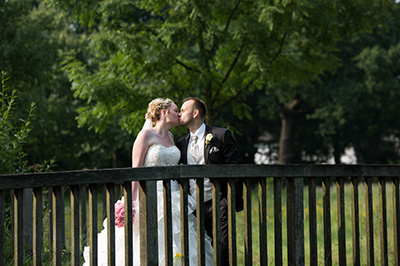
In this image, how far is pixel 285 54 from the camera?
39.3 feet

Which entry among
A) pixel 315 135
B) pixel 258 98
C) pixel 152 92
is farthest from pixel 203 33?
pixel 315 135

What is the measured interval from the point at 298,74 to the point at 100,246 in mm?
8144

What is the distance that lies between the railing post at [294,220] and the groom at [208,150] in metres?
0.84

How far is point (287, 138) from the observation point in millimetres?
28156

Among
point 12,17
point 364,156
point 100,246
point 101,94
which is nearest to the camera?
point 100,246

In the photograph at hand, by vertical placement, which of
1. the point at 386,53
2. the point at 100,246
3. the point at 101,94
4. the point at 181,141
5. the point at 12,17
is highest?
the point at 386,53

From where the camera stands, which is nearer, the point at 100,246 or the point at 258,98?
the point at 100,246

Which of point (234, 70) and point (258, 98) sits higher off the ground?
point (258, 98)

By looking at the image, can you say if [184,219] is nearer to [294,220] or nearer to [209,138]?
[294,220]

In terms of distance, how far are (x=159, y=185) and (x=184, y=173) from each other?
5.74 feet

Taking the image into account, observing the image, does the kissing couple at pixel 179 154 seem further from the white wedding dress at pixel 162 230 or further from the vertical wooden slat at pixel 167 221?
the vertical wooden slat at pixel 167 221

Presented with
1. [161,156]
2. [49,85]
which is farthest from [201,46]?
[49,85]

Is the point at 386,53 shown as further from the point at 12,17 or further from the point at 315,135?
the point at 12,17

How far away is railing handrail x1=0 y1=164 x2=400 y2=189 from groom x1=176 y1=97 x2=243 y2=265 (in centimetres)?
97
